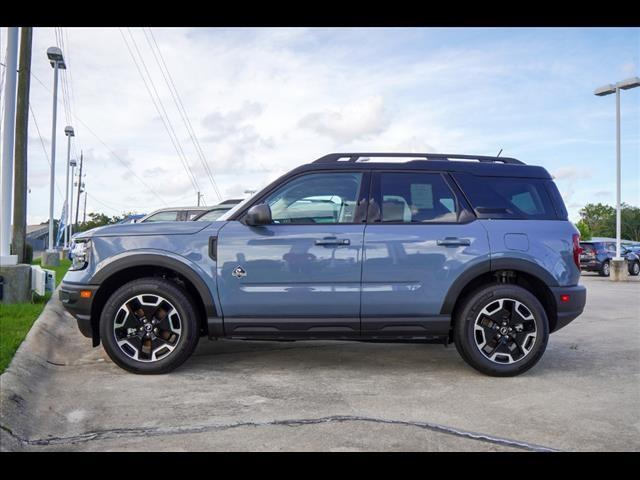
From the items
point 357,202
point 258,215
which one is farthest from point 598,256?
point 258,215

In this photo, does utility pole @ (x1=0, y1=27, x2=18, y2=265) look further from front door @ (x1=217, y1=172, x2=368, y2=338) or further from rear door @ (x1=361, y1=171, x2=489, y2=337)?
rear door @ (x1=361, y1=171, x2=489, y2=337)

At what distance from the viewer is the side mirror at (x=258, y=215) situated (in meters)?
4.93

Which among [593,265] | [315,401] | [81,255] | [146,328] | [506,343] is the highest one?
[81,255]

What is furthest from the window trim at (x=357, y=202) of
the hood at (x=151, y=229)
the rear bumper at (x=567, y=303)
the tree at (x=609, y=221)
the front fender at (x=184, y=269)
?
the tree at (x=609, y=221)

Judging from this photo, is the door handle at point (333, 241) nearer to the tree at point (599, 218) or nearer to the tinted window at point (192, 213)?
the tinted window at point (192, 213)

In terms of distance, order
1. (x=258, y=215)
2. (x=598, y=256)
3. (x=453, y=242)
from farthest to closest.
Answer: (x=598, y=256) → (x=453, y=242) → (x=258, y=215)

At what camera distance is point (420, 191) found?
17.5 ft

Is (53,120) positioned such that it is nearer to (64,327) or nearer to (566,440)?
(64,327)

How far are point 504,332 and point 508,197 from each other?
Result: 1252mm

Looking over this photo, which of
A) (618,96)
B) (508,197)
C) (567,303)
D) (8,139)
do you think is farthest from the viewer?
(618,96)

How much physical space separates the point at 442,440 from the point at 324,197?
8.14 ft

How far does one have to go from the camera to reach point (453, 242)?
5.15m

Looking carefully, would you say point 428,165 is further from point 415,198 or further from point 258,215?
point 258,215

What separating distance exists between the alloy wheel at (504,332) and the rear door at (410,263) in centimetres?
35
